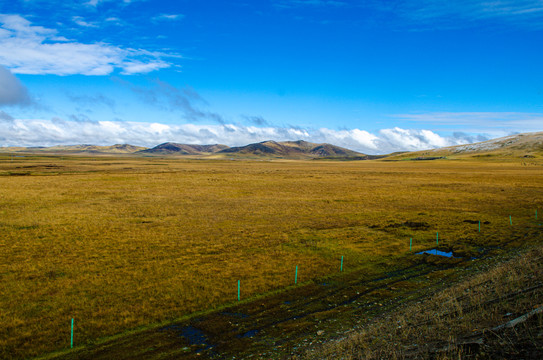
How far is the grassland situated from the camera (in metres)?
16.1

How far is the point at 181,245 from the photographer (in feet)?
89.1

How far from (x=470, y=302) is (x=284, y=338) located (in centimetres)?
723

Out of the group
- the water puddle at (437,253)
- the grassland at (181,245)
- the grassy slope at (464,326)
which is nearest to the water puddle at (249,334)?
the grassy slope at (464,326)

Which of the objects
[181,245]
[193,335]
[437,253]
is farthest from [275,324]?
[437,253]

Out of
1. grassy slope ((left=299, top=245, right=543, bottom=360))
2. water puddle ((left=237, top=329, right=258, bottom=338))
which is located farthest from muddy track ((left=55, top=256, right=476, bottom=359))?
grassy slope ((left=299, top=245, right=543, bottom=360))

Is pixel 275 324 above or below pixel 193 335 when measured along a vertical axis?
above

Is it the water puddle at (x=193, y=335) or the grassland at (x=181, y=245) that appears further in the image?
the grassland at (x=181, y=245)

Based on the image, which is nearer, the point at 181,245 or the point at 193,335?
the point at 193,335

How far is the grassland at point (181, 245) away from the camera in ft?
52.9

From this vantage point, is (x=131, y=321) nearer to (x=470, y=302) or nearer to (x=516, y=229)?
(x=470, y=302)

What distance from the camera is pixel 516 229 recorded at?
103ft

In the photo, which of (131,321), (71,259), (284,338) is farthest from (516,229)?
(71,259)

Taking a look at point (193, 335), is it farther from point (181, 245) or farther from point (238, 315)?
point (181, 245)

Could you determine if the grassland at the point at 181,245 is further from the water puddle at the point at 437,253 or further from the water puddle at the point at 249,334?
the water puddle at the point at 249,334
